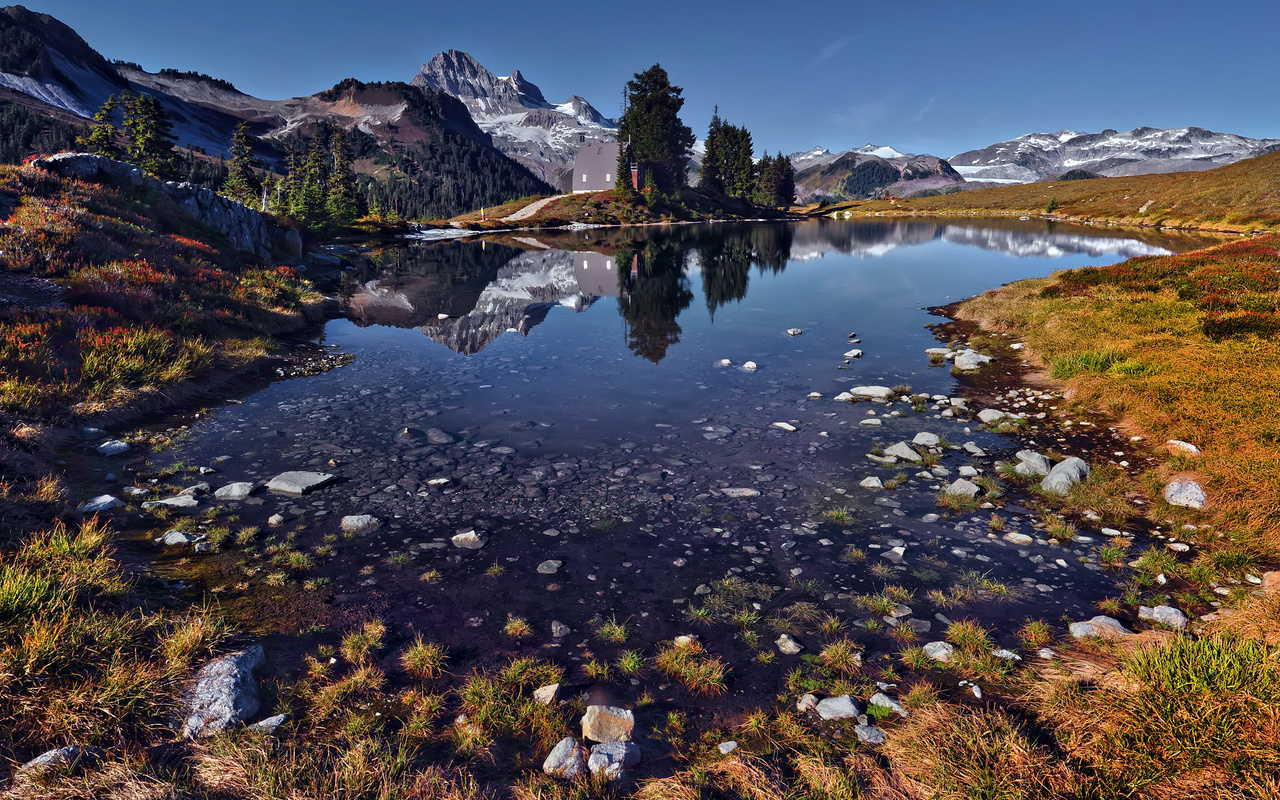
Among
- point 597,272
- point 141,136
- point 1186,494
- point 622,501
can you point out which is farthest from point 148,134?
point 1186,494

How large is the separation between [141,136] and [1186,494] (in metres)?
88.5

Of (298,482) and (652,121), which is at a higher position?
(652,121)

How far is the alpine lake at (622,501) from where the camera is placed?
6.37m

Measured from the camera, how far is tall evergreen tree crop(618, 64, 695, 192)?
385 ft

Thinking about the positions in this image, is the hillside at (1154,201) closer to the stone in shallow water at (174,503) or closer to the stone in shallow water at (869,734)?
the stone in shallow water at (869,734)

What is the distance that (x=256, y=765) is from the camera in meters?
4.05

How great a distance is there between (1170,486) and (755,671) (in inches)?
307

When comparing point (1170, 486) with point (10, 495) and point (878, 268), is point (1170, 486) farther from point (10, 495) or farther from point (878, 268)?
point (878, 268)

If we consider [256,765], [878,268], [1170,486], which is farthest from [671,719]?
[878,268]

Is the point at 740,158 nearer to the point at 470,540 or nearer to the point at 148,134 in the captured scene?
the point at 148,134

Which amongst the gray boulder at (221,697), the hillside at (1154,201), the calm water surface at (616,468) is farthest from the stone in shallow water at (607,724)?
the hillside at (1154,201)

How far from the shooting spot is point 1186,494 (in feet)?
28.0

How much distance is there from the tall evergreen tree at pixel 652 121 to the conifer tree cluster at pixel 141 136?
7892cm

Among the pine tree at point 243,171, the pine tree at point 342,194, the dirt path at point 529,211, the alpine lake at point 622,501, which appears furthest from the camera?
the dirt path at point 529,211
